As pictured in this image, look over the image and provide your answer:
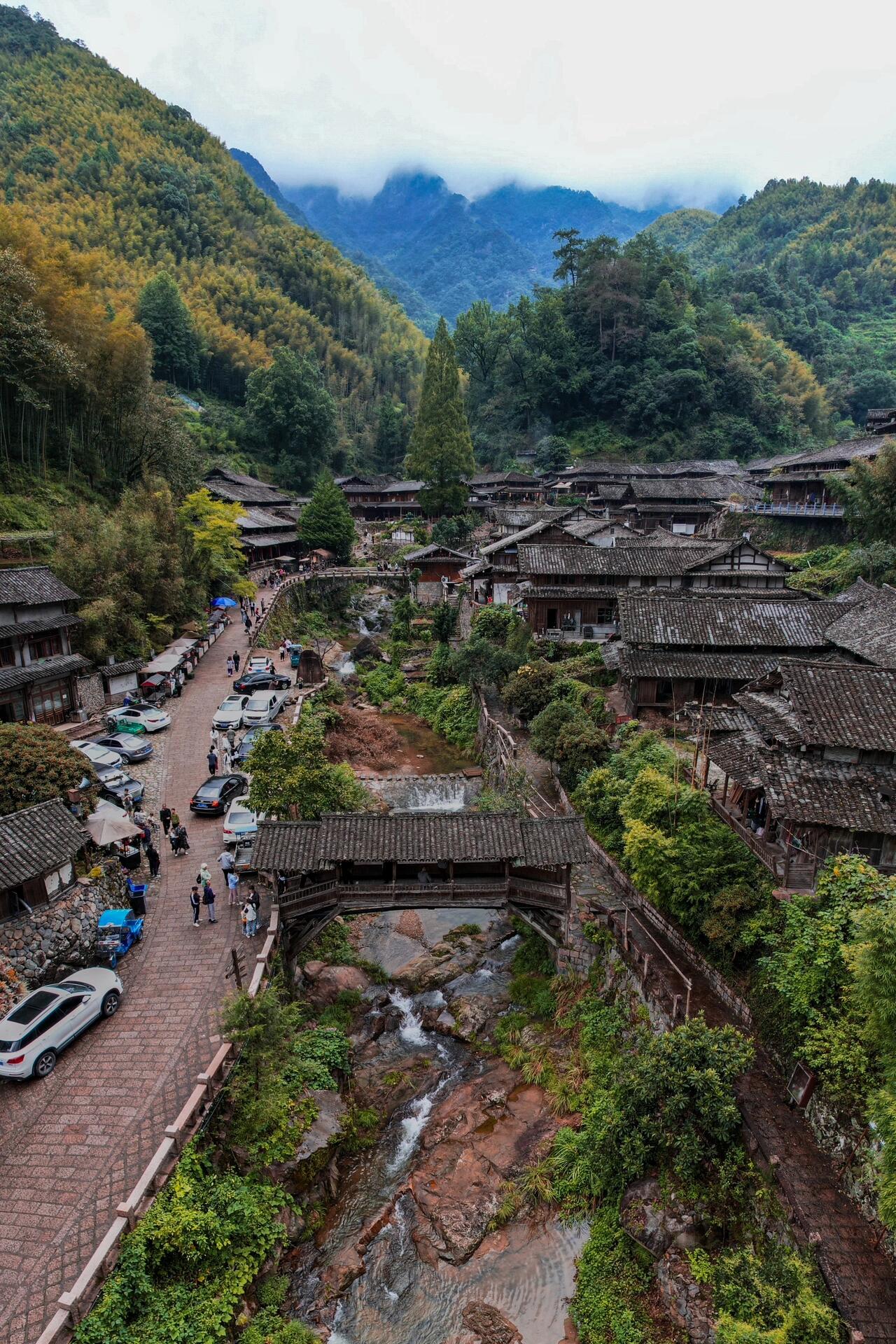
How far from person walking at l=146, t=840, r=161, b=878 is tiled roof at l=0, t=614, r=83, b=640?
494 inches

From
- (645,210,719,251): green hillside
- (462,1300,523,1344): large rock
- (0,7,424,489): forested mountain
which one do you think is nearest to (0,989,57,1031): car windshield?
(462,1300,523,1344): large rock

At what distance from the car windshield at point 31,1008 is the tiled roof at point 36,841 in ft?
9.12

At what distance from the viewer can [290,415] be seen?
265 ft

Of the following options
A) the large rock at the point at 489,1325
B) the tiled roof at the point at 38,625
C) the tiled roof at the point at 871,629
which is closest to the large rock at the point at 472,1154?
the large rock at the point at 489,1325

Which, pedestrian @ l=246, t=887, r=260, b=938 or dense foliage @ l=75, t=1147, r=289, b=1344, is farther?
pedestrian @ l=246, t=887, r=260, b=938

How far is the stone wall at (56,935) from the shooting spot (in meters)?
16.8

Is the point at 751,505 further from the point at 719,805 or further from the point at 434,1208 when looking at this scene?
the point at 434,1208

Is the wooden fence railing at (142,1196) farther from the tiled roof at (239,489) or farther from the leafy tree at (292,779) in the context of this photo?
the tiled roof at (239,489)

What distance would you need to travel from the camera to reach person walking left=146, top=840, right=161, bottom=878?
21.2m

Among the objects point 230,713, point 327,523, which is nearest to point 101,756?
point 230,713

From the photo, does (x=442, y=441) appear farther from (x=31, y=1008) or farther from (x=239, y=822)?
(x=31, y=1008)

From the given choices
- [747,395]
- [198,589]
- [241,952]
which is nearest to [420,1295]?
[241,952]

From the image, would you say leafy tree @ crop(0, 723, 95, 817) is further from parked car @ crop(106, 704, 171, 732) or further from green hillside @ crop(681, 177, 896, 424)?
green hillside @ crop(681, 177, 896, 424)

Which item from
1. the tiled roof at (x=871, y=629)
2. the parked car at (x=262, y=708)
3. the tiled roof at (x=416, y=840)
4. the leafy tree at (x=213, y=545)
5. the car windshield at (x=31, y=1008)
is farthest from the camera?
the leafy tree at (x=213, y=545)
